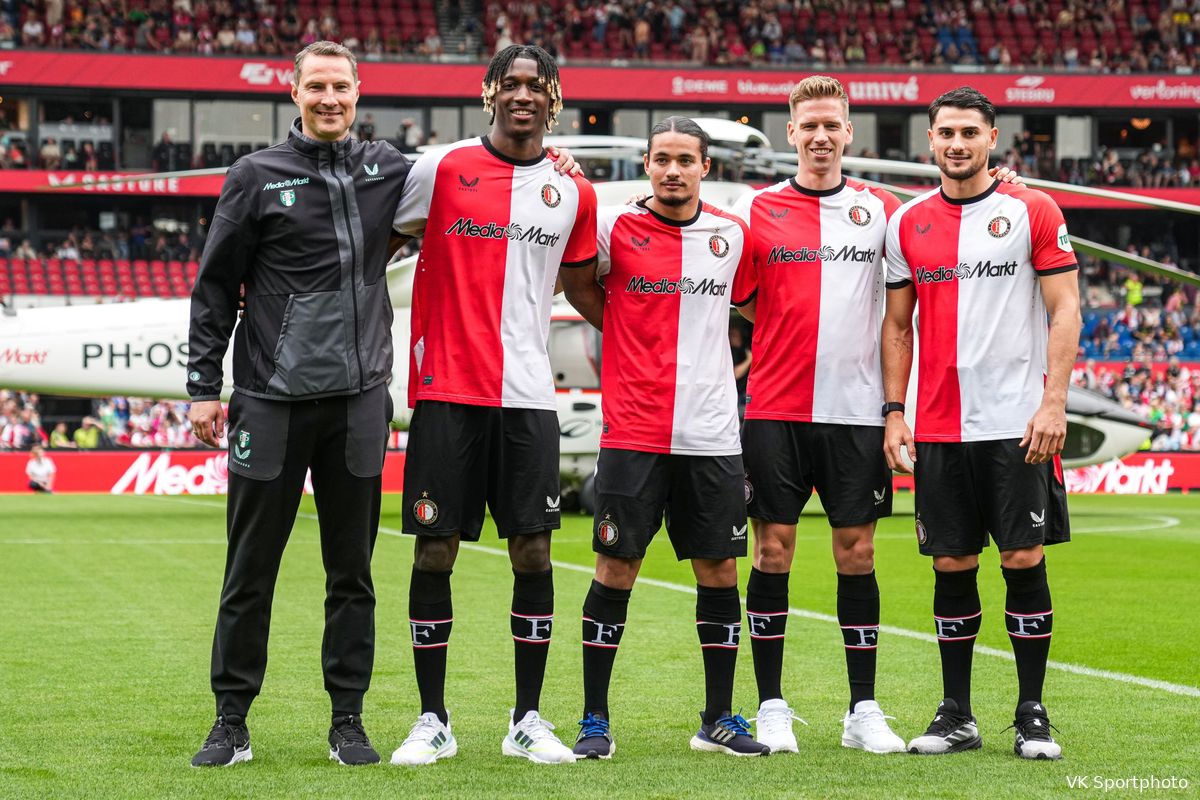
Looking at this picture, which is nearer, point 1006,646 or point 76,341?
point 1006,646

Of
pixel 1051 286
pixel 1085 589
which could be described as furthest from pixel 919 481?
pixel 1085 589

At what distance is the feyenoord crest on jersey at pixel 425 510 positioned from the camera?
469 centimetres

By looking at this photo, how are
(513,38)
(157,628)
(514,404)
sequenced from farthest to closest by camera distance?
(513,38) → (157,628) → (514,404)

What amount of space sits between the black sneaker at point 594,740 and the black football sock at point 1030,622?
54.3 inches

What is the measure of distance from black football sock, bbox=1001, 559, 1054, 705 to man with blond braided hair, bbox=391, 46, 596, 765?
1563 mm

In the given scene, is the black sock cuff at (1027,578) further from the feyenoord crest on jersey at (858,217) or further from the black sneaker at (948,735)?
the feyenoord crest on jersey at (858,217)

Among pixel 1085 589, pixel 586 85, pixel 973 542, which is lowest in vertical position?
pixel 1085 589

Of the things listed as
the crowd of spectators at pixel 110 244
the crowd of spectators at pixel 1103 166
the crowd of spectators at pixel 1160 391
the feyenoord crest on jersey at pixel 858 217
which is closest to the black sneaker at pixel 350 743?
the feyenoord crest on jersey at pixel 858 217

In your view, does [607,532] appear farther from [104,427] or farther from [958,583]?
[104,427]

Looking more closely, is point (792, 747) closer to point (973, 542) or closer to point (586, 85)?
point (973, 542)

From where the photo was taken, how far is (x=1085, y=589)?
399 inches

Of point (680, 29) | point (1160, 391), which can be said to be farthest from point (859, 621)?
point (680, 29)

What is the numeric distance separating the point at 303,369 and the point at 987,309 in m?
2.25

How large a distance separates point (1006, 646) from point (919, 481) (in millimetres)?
2537
